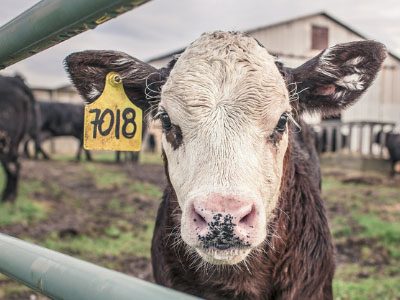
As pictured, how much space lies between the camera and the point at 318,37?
24500 millimetres

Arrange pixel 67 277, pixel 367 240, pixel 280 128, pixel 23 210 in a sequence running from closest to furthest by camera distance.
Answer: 1. pixel 67 277
2. pixel 280 128
3. pixel 367 240
4. pixel 23 210

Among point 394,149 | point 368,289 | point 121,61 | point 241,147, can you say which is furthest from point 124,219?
point 394,149

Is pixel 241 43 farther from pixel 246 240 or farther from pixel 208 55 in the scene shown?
pixel 246 240

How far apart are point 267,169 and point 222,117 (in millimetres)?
291

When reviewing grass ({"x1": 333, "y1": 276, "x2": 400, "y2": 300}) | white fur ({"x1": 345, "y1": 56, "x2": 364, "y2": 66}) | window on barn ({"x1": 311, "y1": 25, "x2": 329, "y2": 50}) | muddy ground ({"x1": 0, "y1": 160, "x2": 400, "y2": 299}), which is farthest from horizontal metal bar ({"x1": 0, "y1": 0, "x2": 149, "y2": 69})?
window on barn ({"x1": 311, "y1": 25, "x2": 329, "y2": 50})

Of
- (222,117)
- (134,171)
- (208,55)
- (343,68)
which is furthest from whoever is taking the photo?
(134,171)

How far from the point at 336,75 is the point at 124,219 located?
5.53 m

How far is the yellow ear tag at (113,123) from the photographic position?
6.88ft

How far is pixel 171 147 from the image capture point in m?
2.33

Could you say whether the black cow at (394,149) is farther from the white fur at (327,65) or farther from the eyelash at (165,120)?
the eyelash at (165,120)

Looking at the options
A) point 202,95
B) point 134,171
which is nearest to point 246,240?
point 202,95

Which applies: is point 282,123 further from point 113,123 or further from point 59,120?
point 59,120

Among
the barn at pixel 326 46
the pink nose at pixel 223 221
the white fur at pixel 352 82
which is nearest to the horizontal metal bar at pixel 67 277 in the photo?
the pink nose at pixel 223 221

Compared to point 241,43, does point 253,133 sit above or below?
below
